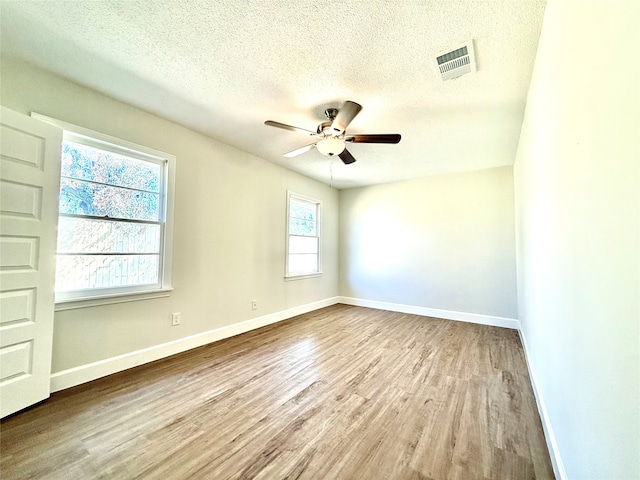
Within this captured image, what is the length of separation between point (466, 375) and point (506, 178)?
3.26 m

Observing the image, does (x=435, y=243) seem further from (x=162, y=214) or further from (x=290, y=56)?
(x=162, y=214)

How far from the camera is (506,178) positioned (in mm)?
4168

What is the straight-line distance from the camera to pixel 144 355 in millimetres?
2646

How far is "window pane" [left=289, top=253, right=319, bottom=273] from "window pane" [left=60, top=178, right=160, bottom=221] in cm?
238

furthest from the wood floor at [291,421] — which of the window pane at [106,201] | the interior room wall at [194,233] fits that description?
the window pane at [106,201]

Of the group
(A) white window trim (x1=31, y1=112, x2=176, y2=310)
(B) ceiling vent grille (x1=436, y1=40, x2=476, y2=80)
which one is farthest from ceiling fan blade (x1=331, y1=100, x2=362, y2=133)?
(A) white window trim (x1=31, y1=112, x2=176, y2=310)

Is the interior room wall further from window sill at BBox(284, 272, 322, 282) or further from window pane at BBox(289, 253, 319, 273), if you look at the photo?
window pane at BBox(289, 253, 319, 273)

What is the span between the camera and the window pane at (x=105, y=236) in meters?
2.23

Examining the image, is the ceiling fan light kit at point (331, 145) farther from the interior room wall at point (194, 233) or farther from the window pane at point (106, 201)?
the window pane at point (106, 201)

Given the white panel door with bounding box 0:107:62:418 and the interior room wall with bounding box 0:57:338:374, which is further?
the interior room wall with bounding box 0:57:338:374

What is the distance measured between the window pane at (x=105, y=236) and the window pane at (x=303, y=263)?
230 centimetres

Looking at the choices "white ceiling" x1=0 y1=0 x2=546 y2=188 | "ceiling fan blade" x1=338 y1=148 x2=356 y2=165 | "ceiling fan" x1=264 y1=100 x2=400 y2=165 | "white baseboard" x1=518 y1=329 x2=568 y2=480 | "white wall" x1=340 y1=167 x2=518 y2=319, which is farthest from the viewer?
"white wall" x1=340 y1=167 x2=518 y2=319

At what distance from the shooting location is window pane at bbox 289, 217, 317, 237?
4.73 metres

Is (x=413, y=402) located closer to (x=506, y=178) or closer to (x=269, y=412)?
(x=269, y=412)
